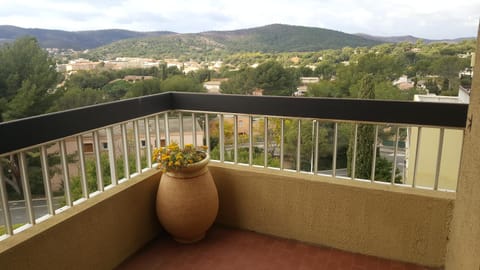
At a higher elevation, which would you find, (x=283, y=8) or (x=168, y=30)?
(x=283, y=8)

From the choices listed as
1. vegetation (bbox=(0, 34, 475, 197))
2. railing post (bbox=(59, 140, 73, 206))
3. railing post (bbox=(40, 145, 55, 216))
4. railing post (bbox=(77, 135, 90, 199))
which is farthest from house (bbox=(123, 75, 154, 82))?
railing post (bbox=(40, 145, 55, 216))

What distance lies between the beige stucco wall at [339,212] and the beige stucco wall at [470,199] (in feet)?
0.73

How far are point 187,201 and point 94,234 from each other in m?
0.66

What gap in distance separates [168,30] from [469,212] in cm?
441

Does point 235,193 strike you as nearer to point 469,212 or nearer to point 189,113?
point 189,113

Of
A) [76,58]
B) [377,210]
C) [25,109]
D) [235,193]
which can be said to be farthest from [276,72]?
[25,109]

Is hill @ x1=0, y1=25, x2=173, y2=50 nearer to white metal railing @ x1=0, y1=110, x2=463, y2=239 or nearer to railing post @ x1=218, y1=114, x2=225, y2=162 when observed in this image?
white metal railing @ x1=0, y1=110, x2=463, y2=239

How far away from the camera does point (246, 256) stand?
93.3 inches

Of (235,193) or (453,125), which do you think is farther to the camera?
(235,193)

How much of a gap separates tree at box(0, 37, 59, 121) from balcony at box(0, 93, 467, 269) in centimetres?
223

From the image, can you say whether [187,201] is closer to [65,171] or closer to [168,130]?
[168,130]

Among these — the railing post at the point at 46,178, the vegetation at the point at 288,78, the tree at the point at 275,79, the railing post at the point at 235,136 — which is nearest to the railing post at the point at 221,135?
the railing post at the point at 235,136

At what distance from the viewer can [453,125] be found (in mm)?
1941

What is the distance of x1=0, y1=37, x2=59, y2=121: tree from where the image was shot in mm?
4582
